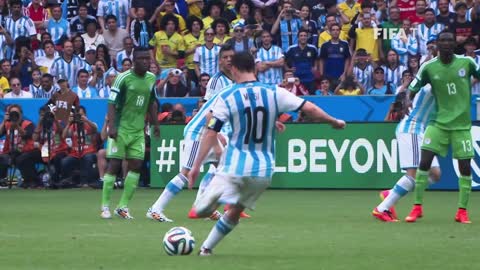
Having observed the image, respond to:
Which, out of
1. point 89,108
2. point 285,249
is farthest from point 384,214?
point 89,108

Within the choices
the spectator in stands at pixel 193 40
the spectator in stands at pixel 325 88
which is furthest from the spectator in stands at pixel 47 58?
the spectator in stands at pixel 325 88

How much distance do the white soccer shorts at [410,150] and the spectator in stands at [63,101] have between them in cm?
1004

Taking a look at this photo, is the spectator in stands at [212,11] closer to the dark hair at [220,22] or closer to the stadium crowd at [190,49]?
the stadium crowd at [190,49]

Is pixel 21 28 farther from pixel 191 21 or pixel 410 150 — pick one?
pixel 410 150

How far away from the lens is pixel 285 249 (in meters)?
11.9

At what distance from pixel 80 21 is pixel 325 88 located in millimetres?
7529

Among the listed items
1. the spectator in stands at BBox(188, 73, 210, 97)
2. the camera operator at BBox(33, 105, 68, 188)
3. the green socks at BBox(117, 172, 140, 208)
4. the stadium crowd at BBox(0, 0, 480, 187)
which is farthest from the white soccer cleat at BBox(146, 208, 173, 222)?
the spectator in stands at BBox(188, 73, 210, 97)

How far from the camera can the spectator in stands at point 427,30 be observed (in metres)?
25.4

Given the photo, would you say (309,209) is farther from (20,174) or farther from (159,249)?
(20,174)

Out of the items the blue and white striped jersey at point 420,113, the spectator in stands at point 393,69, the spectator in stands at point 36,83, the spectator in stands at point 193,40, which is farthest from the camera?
the spectator in stands at point 193,40

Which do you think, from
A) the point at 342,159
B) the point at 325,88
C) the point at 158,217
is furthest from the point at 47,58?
the point at 158,217

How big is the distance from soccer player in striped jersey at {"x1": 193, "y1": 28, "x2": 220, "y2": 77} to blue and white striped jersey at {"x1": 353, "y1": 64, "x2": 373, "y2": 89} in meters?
3.05

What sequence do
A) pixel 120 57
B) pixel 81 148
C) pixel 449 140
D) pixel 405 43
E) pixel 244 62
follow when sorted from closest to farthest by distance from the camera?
pixel 244 62, pixel 449 140, pixel 81 148, pixel 405 43, pixel 120 57

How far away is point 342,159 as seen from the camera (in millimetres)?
22797
